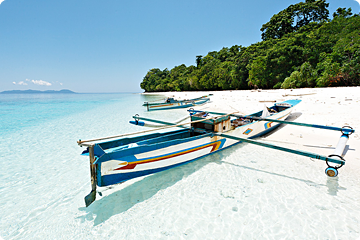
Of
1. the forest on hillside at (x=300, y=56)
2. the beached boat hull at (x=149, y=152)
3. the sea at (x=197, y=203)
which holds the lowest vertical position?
the sea at (x=197, y=203)

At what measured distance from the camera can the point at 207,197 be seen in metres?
3.27

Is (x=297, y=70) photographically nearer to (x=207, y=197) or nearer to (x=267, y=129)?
(x=267, y=129)

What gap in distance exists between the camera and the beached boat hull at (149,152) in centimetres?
290

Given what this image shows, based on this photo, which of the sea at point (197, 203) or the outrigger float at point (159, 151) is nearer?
the sea at point (197, 203)

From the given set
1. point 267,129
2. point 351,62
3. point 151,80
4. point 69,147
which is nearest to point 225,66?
point 351,62

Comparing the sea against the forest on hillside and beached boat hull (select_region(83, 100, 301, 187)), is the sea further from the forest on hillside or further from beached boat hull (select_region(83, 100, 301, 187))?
the forest on hillside

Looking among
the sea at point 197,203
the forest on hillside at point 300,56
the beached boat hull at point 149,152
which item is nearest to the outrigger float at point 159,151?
the beached boat hull at point 149,152

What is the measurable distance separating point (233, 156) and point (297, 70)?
29.6 meters

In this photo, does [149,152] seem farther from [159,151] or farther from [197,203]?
[197,203]

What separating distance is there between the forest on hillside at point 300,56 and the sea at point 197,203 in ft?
78.8

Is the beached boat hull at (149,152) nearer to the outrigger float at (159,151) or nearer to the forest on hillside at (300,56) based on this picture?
the outrigger float at (159,151)

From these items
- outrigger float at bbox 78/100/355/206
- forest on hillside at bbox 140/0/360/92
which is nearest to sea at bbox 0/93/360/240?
outrigger float at bbox 78/100/355/206

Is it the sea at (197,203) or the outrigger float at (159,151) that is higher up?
the outrigger float at (159,151)

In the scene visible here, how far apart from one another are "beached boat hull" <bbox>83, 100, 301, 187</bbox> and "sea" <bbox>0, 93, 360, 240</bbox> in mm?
520
